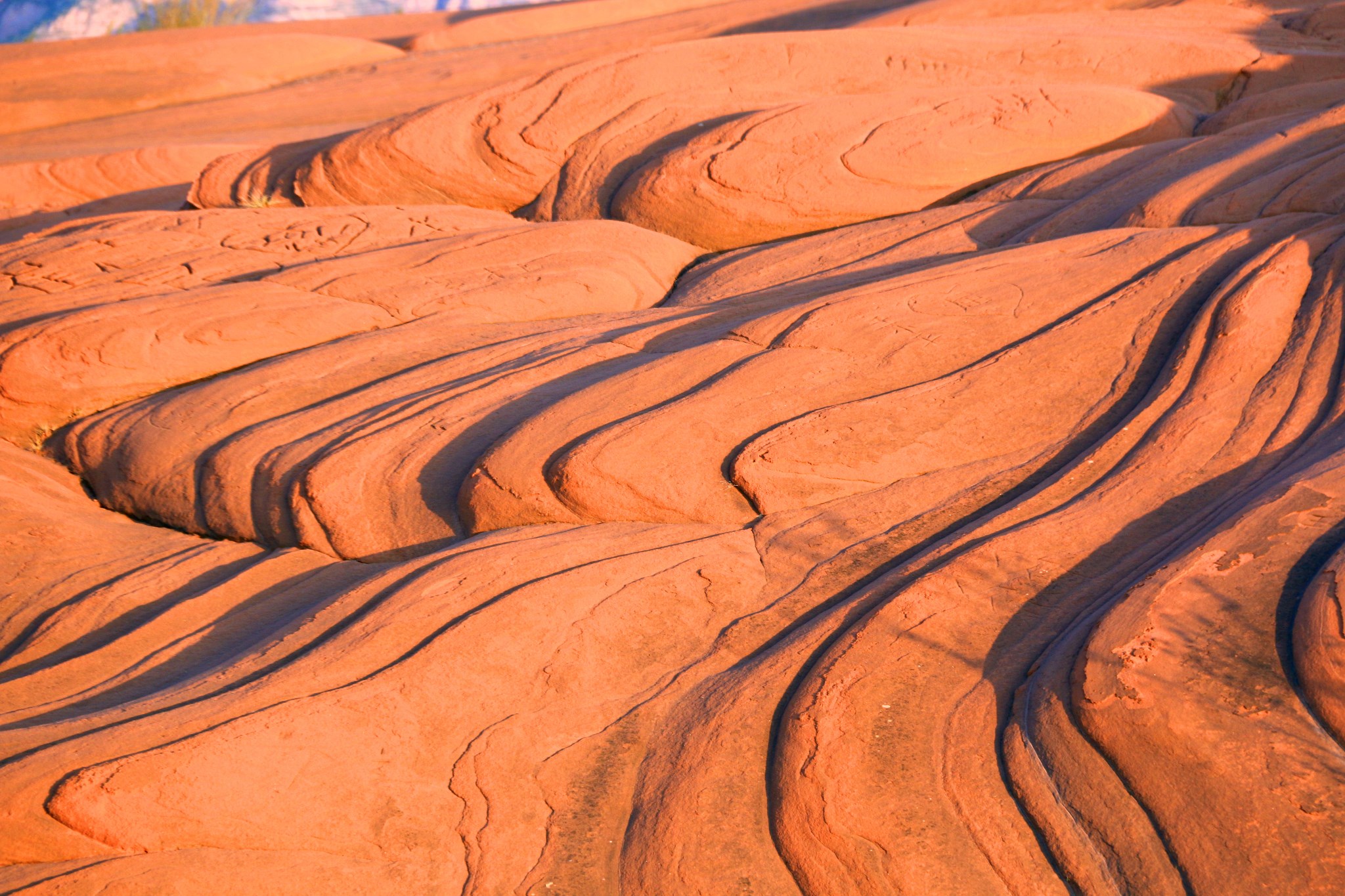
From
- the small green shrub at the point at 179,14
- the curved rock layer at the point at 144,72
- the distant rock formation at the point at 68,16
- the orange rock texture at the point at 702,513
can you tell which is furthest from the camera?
the distant rock formation at the point at 68,16

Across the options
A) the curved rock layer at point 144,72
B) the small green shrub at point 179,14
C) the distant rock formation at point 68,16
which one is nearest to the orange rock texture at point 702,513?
the curved rock layer at point 144,72

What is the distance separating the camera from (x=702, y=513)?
15.7ft

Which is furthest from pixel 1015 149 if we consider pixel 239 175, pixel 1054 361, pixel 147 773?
pixel 147 773

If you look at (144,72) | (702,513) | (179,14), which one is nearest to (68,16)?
(179,14)

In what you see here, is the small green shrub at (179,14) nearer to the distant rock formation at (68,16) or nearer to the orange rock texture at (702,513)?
the orange rock texture at (702,513)

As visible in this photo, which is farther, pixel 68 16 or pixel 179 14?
pixel 68 16

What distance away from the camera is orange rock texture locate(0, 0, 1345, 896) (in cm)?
312

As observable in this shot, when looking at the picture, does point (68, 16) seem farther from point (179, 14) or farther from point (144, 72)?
point (144, 72)

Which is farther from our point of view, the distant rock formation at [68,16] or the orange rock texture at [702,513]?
the distant rock formation at [68,16]

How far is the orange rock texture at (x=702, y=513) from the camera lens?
3121mm

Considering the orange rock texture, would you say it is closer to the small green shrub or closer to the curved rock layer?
the curved rock layer

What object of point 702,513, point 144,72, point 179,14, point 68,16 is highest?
point 68,16

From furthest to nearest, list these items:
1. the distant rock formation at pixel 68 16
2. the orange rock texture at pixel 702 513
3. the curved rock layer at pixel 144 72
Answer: the distant rock formation at pixel 68 16
the curved rock layer at pixel 144 72
the orange rock texture at pixel 702 513

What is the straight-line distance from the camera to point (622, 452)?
4871 millimetres
